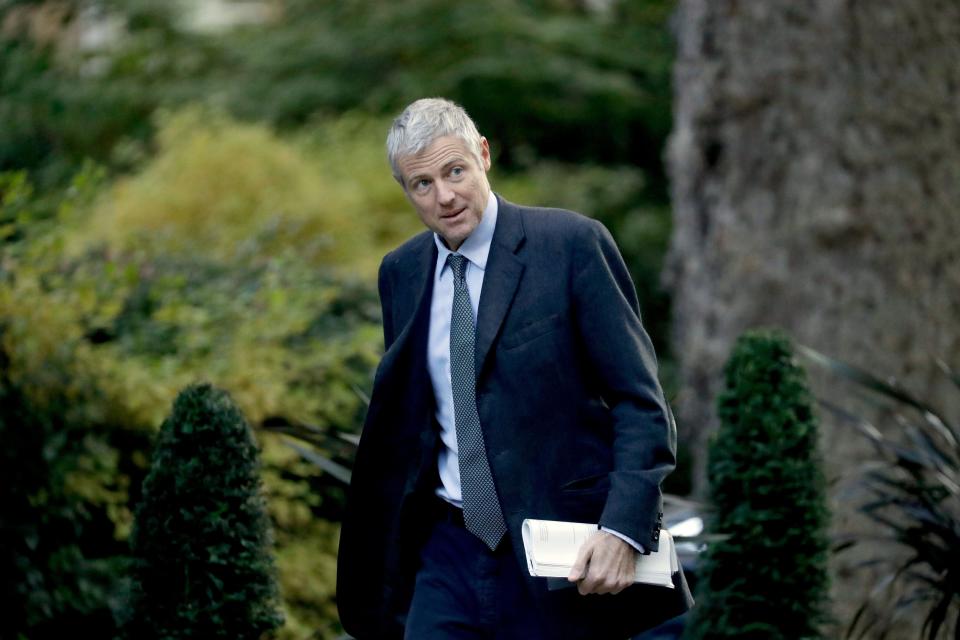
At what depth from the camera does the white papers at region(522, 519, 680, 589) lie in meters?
2.87

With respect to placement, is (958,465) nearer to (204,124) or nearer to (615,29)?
(204,124)

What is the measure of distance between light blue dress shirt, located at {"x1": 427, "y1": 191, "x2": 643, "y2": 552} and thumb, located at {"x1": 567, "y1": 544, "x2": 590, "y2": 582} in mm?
418

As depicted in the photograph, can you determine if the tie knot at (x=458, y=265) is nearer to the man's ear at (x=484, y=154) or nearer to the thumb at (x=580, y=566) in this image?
the man's ear at (x=484, y=154)

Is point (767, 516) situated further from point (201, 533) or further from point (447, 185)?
point (447, 185)

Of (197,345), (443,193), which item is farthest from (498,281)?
(197,345)

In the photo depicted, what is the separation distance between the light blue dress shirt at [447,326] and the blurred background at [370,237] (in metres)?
1.30

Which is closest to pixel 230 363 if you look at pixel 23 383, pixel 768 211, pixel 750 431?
pixel 23 383

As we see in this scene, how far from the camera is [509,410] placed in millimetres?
3057

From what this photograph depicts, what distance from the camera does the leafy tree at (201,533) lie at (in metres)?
3.99

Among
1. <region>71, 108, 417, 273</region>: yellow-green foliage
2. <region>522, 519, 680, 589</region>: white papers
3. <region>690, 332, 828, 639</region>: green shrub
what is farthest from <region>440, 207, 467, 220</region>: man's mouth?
<region>71, 108, 417, 273</region>: yellow-green foliage

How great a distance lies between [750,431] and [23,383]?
2.73m

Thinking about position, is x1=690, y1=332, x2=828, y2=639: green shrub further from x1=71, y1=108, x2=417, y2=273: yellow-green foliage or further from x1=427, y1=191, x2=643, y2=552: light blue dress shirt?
x1=71, y1=108, x2=417, y2=273: yellow-green foliage

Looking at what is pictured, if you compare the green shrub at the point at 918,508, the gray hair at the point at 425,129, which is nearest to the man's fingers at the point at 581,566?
the gray hair at the point at 425,129

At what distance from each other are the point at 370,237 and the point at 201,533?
6858 millimetres
